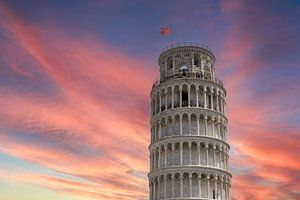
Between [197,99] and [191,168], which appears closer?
[191,168]

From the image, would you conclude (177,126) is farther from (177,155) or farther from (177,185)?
(177,185)

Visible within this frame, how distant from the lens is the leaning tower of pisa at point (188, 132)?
6906 centimetres

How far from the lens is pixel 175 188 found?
6881 cm

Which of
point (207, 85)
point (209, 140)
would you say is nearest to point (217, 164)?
point (209, 140)

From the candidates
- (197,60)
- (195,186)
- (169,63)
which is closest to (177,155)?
(195,186)

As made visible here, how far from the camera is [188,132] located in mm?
72188

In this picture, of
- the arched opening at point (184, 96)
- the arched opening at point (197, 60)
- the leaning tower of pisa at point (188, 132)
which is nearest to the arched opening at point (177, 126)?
the leaning tower of pisa at point (188, 132)

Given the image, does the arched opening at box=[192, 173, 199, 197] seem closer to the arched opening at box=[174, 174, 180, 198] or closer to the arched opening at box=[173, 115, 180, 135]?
the arched opening at box=[174, 174, 180, 198]

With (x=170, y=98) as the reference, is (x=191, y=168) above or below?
below

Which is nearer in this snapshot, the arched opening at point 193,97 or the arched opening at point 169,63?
the arched opening at point 193,97

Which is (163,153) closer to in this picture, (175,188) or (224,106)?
(175,188)

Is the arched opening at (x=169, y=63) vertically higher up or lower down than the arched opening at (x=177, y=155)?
higher up

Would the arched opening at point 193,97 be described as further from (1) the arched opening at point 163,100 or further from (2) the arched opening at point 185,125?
(1) the arched opening at point 163,100

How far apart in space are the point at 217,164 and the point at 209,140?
160 inches
